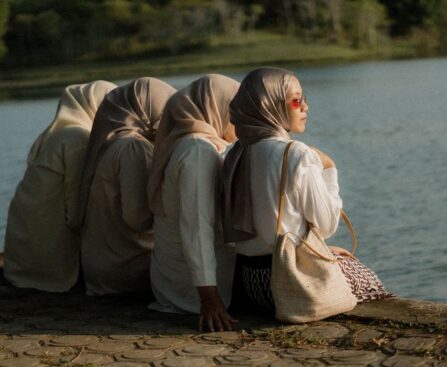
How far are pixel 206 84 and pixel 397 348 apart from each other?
4.22 feet

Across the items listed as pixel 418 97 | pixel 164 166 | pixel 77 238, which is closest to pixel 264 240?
pixel 164 166

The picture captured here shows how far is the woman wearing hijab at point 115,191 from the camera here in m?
4.59

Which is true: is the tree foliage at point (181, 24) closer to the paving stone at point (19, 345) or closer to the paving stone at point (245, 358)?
the paving stone at point (19, 345)

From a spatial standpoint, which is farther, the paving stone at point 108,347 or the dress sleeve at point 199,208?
the dress sleeve at point 199,208

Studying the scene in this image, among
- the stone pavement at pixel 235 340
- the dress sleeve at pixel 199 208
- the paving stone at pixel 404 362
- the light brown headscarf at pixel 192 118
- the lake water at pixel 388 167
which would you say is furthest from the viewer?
the lake water at pixel 388 167

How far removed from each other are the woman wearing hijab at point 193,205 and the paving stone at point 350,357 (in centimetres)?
53

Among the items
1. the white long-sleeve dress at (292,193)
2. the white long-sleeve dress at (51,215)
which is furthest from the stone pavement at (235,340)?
the white long-sleeve dress at (51,215)

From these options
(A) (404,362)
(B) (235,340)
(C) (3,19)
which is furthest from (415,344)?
(C) (3,19)

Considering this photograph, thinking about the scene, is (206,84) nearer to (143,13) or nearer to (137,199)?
(137,199)

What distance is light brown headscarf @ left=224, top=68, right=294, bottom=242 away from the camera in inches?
150

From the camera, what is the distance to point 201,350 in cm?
357

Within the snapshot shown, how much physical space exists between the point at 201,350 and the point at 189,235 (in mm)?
504

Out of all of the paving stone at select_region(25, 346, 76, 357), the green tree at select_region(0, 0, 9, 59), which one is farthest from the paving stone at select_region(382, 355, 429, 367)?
the green tree at select_region(0, 0, 9, 59)

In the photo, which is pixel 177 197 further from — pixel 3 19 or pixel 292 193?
pixel 3 19
